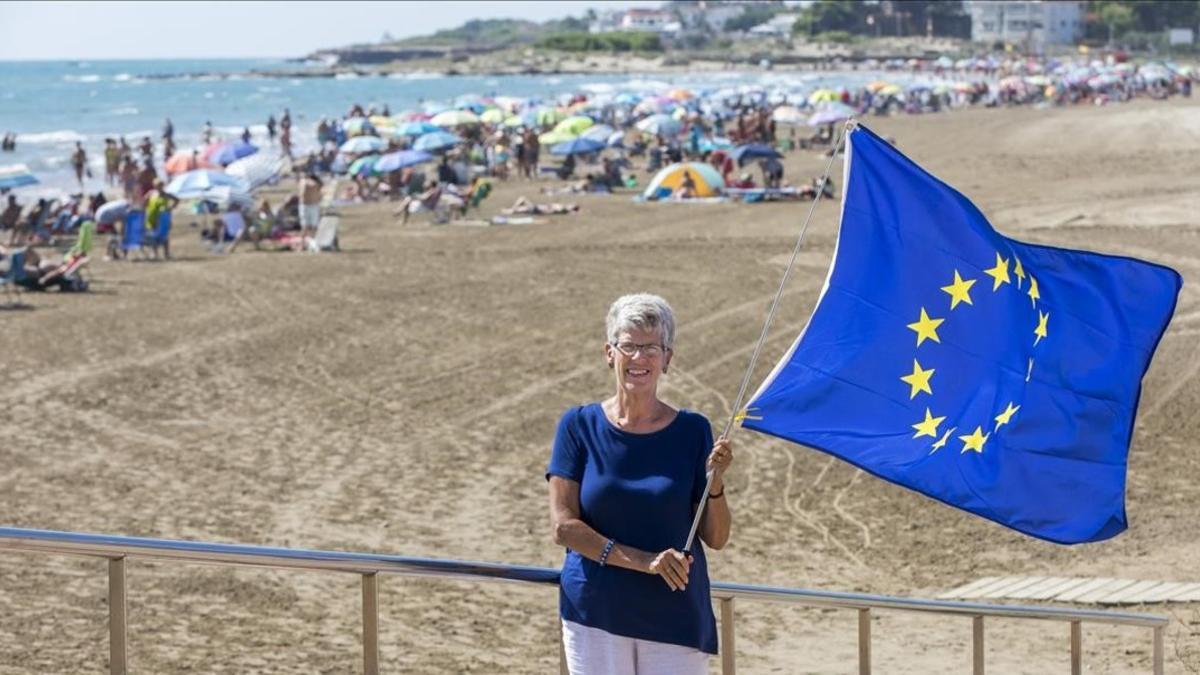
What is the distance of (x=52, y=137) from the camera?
7038 centimetres

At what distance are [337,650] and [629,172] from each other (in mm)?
30332

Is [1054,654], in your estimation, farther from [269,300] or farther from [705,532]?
[269,300]

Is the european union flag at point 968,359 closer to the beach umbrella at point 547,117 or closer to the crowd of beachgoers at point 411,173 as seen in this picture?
the crowd of beachgoers at point 411,173

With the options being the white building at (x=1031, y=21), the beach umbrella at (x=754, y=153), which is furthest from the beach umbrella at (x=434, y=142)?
the white building at (x=1031, y=21)

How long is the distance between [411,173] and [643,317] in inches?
1200

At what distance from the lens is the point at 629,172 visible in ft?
127

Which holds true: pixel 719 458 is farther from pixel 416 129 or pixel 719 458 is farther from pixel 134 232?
pixel 416 129

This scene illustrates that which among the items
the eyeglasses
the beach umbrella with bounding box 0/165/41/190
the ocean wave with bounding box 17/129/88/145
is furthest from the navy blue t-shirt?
the ocean wave with bounding box 17/129/88/145

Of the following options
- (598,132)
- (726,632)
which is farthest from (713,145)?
(726,632)

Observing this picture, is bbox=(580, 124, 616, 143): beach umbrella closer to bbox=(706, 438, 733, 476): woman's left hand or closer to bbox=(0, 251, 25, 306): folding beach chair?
bbox=(0, 251, 25, 306): folding beach chair

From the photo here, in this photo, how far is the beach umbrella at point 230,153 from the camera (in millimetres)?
36656

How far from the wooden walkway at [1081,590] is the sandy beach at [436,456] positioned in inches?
9.0

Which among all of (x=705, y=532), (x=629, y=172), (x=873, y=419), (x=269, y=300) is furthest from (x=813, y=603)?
(x=629, y=172)

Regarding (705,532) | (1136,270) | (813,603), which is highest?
(1136,270)
